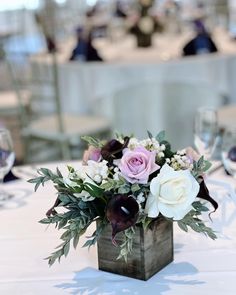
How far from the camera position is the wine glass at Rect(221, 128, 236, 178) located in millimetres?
1572

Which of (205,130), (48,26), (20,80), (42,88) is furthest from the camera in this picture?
(20,80)

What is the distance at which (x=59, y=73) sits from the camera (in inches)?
140

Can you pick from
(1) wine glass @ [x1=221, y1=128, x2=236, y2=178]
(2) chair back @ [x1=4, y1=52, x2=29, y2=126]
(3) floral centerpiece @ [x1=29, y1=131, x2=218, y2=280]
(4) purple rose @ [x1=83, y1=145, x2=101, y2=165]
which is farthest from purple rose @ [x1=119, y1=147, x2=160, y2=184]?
(2) chair back @ [x1=4, y1=52, x2=29, y2=126]

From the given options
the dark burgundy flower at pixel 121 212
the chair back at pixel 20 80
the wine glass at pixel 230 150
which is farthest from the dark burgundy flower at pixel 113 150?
the chair back at pixel 20 80

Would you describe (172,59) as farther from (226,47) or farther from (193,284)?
(193,284)

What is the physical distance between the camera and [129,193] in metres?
1.07

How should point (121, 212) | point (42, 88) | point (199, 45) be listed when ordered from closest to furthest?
point (121, 212), point (199, 45), point (42, 88)

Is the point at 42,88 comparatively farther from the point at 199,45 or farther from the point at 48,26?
the point at 199,45

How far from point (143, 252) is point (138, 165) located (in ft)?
0.52

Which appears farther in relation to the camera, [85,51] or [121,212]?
[85,51]

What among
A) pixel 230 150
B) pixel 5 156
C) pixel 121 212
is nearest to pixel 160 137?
pixel 121 212

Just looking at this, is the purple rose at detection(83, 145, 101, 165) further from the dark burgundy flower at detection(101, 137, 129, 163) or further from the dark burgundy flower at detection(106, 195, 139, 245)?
the dark burgundy flower at detection(106, 195, 139, 245)

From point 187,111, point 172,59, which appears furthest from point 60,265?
point 187,111

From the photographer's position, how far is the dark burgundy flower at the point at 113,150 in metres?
1.16
